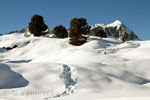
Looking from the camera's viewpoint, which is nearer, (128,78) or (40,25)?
(128,78)

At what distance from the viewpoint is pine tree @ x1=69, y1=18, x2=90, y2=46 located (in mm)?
27439

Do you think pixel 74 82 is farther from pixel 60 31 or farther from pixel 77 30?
pixel 60 31

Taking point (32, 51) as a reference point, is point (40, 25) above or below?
above

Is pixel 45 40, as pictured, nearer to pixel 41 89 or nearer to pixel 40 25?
pixel 40 25

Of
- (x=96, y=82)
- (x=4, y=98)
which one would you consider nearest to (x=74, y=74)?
(x=96, y=82)

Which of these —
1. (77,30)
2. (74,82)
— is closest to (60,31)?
(77,30)

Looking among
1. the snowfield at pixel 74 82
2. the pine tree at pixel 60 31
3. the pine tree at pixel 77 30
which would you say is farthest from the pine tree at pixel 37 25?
the snowfield at pixel 74 82

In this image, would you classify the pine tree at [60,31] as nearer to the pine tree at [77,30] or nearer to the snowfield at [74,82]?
the pine tree at [77,30]

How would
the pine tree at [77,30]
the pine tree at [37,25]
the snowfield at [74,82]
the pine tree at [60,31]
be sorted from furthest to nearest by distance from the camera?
the pine tree at [60,31] < the pine tree at [37,25] < the pine tree at [77,30] < the snowfield at [74,82]

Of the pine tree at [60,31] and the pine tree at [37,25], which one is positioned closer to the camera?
the pine tree at [37,25]

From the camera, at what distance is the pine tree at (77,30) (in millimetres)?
27439

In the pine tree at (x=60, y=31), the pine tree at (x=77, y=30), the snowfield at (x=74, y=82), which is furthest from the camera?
the pine tree at (x=60, y=31)

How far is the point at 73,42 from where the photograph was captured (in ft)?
89.8

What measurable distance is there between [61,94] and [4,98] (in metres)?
1.97
